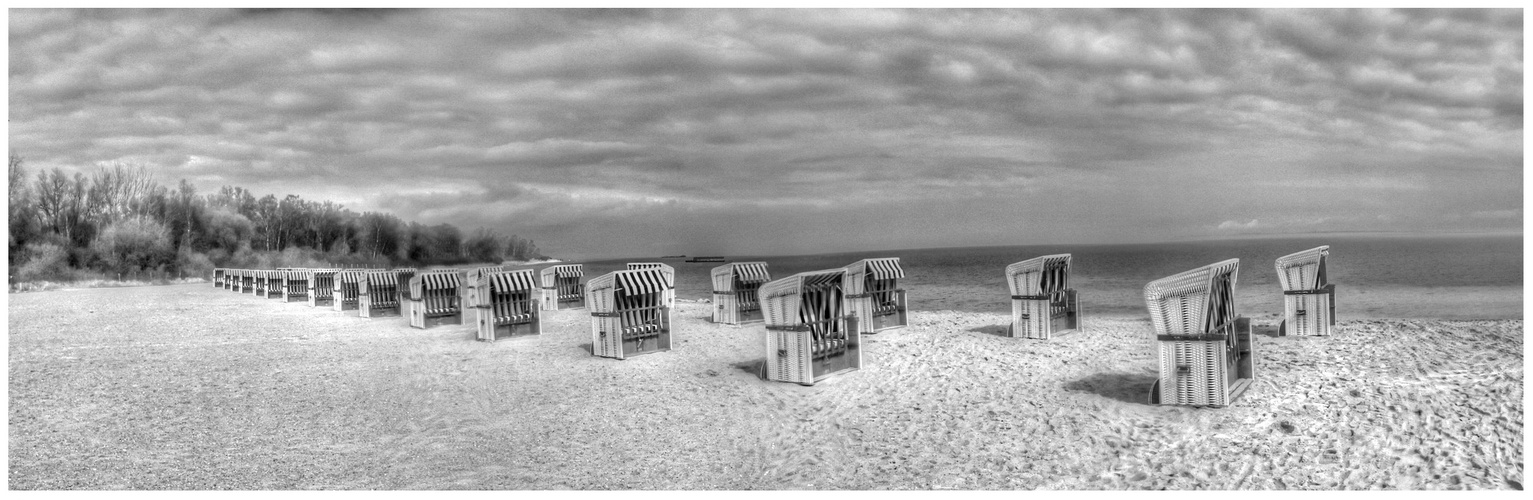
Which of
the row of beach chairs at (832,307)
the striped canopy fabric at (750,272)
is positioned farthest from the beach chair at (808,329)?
the striped canopy fabric at (750,272)

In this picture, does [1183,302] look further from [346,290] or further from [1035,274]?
[346,290]

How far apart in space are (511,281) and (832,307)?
6956 millimetres

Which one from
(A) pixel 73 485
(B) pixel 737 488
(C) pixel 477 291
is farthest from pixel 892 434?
(C) pixel 477 291

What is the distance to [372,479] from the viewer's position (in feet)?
21.0

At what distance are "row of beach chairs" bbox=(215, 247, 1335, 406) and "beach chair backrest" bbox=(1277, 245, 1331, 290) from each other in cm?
2

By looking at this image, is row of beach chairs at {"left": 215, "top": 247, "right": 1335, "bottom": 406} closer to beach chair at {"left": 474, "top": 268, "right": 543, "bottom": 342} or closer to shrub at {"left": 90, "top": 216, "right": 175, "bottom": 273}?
beach chair at {"left": 474, "top": 268, "right": 543, "bottom": 342}

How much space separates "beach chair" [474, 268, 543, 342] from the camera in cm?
1458

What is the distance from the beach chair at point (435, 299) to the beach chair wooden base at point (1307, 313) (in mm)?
14493

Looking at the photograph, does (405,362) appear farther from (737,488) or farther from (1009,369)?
(1009,369)

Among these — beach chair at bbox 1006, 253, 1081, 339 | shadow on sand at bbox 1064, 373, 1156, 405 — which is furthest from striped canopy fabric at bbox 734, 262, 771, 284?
shadow on sand at bbox 1064, 373, 1156, 405

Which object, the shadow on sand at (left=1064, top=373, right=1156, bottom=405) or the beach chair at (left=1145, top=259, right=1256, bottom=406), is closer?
the beach chair at (left=1145, top=259, right=1256, bottom=406)

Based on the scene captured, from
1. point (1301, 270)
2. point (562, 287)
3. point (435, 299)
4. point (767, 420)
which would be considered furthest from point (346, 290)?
point (1301, 270)

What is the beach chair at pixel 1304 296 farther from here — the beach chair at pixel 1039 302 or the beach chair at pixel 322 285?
the beach chair at pixel 322 285

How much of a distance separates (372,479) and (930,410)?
16.4 feet
